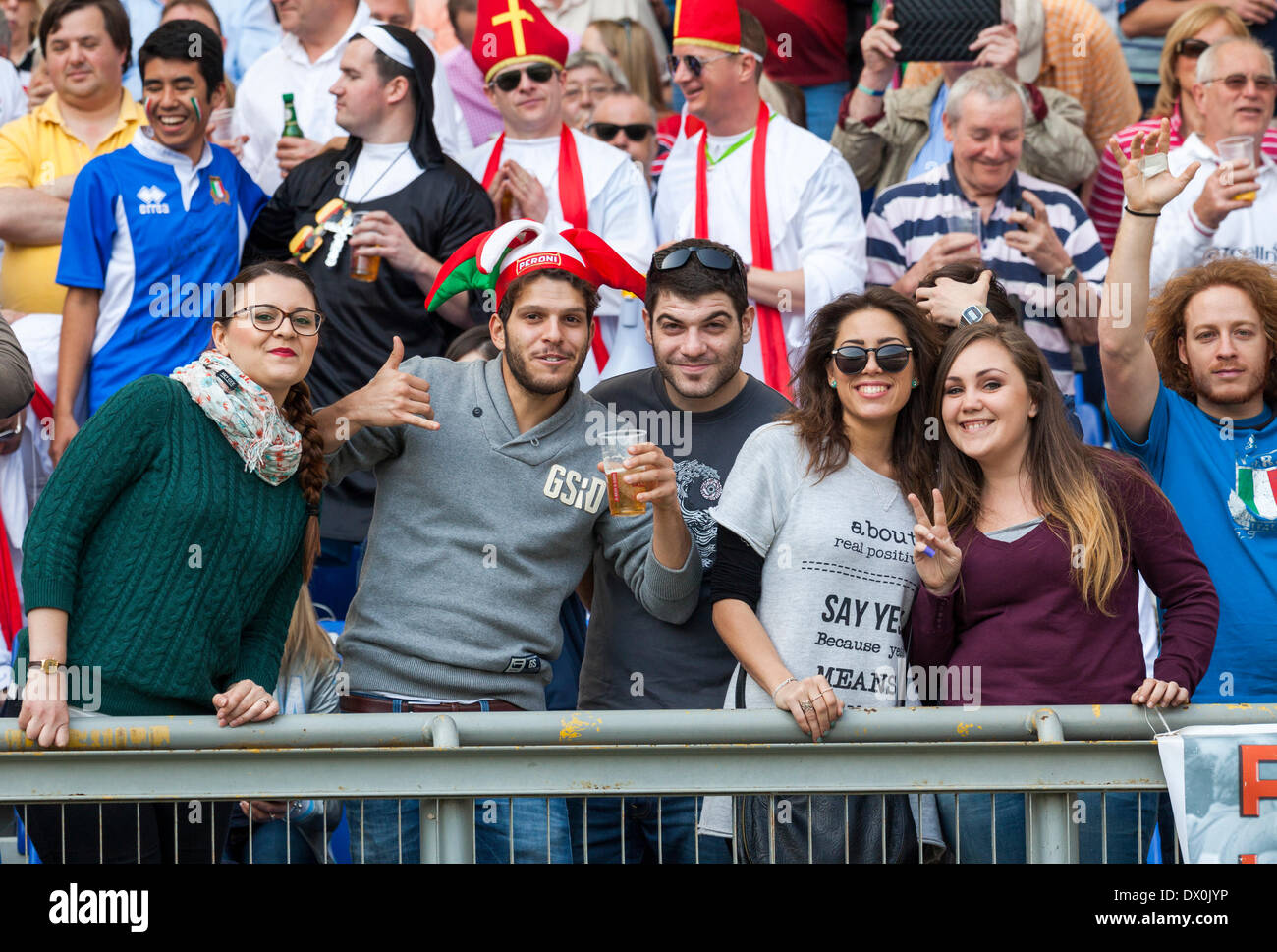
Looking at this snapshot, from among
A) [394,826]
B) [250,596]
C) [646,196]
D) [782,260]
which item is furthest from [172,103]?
[394,826]

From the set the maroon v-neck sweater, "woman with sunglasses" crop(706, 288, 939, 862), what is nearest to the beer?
"woman with sunglasses" crop(706, 288, 939, 862)

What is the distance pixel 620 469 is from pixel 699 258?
89 cm

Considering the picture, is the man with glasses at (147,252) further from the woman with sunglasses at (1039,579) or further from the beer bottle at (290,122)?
the woman with sunglasses at (1039,579)

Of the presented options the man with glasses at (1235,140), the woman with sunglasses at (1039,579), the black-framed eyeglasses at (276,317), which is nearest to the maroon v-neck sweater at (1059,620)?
the woman with sunglasses at (1039,579)

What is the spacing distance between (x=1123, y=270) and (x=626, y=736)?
1763 millimetres

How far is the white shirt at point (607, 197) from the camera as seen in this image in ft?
20.2

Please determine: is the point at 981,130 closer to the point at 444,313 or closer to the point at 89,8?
the point at 444,313

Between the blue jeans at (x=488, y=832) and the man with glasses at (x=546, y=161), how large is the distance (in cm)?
264

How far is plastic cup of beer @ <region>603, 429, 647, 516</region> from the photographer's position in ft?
11.9

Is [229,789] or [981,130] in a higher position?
[981,130]

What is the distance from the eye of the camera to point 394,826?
368 cm

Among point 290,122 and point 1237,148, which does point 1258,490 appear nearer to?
point 1237,148

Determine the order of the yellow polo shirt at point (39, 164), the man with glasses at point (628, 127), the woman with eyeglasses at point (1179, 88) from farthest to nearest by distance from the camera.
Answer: the man with glasses at point (628, 127)
the woman with eyeglasses at point (1179, 88)
the yellow polo shirt at point (39, 164)

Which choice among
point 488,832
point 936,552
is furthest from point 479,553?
point 936,552
